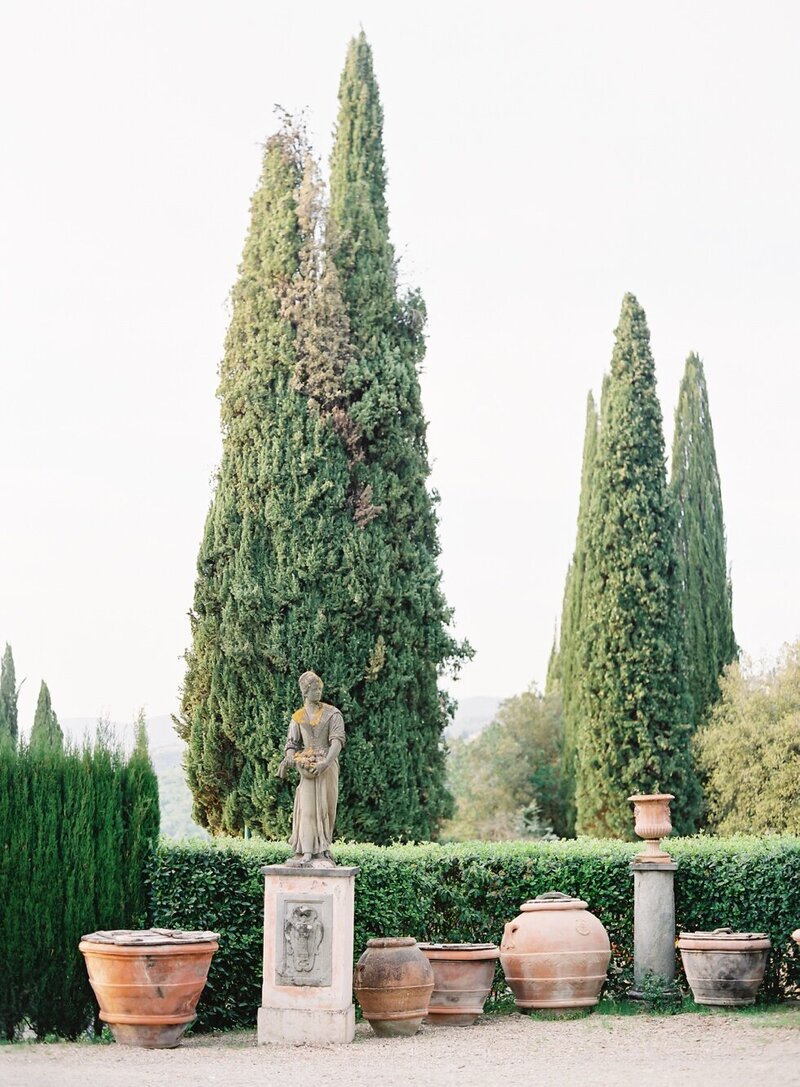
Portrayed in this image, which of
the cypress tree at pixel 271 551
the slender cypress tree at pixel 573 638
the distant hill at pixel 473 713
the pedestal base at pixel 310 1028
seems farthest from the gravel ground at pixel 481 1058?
the distant hill at pixel 473 713

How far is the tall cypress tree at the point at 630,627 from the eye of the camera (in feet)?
Answer: 70.5

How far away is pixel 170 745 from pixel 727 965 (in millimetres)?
40787

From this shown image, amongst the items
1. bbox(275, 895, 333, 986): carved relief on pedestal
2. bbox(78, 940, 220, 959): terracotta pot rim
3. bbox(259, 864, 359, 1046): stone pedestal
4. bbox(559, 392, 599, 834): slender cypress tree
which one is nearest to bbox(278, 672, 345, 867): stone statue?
bbox(259, 864, 359, 1046): stone pedestal

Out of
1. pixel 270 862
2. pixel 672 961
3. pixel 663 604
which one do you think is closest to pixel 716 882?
pixel 672 961

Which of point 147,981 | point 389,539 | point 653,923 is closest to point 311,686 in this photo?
point 147,981

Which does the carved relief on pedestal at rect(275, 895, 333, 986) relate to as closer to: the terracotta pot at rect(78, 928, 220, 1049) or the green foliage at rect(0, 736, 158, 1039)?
the terracotta pot at rect(78, 928, 220, 1049)

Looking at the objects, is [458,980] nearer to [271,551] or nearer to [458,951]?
[458,951]

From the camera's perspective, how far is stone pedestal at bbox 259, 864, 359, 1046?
9258 millimetres

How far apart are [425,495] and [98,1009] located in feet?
27.8

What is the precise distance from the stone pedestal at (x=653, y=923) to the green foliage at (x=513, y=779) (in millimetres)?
14244

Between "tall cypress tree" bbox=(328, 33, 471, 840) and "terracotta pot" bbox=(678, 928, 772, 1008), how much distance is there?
5496 millimetres

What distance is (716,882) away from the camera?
1129 cm

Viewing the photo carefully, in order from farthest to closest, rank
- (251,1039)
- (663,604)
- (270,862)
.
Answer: (663,604), (270,862), (251,1039)

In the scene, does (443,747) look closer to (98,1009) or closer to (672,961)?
(672,961)
